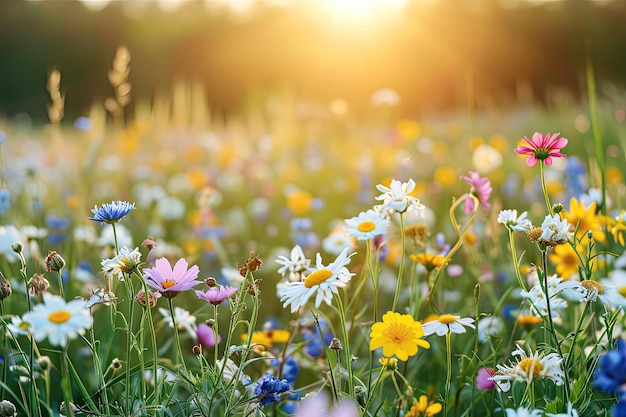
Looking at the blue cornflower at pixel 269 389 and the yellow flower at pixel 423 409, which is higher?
the blue cornflower at pixel 269 389

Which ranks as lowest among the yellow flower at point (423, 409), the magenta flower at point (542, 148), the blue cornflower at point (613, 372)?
the yellow flower at point (423, 409)

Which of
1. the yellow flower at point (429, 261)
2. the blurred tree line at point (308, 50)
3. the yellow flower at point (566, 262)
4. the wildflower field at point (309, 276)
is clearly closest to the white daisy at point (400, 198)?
the wildflower field at point (309, 276)

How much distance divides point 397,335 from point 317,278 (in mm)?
113

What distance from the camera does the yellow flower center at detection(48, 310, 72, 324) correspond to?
1.91ft

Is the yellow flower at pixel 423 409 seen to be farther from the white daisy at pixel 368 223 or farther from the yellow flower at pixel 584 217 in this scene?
the yellow flower at pixel 584 217

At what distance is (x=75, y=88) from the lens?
12414 millimetres

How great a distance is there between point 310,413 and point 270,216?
2088mm

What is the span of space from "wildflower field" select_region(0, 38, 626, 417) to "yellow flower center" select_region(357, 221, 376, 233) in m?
0.01

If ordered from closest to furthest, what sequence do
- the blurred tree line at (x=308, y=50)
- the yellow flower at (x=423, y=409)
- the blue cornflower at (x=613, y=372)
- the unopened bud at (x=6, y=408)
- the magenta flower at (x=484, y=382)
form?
the blue cornflower at (x=613, y=372) → the unopened bud at (x=6, y=408) → the yellow flower at (x=423, y=409) → the magenta flower at (x=484, y=382) → the blurred tree line at (x=308, y=50)

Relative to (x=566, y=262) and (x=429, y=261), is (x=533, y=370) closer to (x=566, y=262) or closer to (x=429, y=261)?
(x=429, y=261)

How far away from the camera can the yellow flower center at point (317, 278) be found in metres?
0.76

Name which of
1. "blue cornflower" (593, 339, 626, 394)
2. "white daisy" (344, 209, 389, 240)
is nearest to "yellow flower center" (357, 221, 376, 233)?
"white daisy" (344, 209, 389, 240)

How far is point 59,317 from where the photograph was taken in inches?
23.1

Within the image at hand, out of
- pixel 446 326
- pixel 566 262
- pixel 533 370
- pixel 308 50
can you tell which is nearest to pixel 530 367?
pixel 533 370
